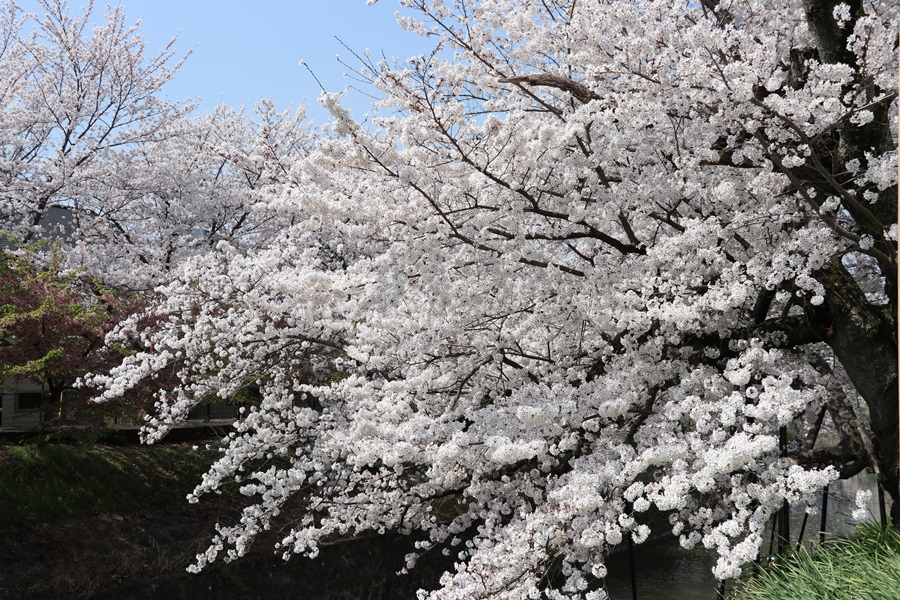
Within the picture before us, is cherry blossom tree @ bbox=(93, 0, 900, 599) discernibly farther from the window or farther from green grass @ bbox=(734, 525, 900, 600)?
the window

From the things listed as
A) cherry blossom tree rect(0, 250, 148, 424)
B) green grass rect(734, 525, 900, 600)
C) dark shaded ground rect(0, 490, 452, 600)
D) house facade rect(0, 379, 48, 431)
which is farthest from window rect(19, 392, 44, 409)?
green grass rect(734, 525, 900, 600)

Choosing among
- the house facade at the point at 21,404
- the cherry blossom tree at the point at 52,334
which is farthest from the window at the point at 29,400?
the cherry blossom tree at the point at 52,334

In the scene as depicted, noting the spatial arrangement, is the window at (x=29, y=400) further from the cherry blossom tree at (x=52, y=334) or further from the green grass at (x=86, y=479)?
the cherry blossom tree at (x=52, y=334)

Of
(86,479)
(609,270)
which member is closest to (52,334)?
(86,479)

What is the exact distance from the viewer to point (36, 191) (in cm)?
1647

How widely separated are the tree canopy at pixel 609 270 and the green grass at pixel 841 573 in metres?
0.57

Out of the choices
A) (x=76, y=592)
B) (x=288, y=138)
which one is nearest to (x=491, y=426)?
(x=76, y=592)

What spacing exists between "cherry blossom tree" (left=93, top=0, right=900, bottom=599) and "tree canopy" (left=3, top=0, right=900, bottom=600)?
3cm

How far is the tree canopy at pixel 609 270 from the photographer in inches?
197

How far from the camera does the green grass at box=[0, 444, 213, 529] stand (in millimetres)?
11438

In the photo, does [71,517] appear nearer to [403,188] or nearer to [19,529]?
[19,529]

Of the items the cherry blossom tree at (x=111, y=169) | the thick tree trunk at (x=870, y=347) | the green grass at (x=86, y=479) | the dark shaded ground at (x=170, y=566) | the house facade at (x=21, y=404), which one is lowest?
the dark shaded ground at (x=170, y=566)

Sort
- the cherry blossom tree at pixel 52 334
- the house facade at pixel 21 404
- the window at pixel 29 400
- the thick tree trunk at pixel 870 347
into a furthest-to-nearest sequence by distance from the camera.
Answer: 1. the window at pixel 29 400
2. the house facade at pixel 21 404
3. the cherry blossom tree at pixel 52 334
4. the thick tree trunk at pixel 870 347

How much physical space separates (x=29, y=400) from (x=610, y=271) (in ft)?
58.2
